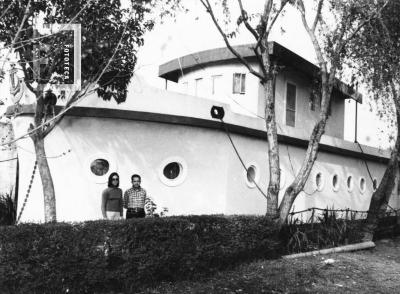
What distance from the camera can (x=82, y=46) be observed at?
725cm

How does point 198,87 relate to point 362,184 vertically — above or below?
above

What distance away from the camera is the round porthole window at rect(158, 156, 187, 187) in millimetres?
10211

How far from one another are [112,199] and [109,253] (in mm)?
2087

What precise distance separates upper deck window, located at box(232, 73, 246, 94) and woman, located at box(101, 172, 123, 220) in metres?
6.46

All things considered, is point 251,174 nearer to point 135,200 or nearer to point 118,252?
point 135,200

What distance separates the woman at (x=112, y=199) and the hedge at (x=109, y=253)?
1.65 metres

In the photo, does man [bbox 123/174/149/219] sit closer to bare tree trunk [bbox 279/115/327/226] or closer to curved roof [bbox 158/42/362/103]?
bare tree trunk [bbox 279/115/327/226]

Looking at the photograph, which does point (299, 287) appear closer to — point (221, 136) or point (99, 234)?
point (99, 234)

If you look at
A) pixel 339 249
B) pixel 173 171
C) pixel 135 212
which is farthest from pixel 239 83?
pixel 135 212

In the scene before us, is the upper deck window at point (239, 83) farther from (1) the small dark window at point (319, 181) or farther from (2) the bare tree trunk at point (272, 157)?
(2) the bare tree trunk at point (272, 157)

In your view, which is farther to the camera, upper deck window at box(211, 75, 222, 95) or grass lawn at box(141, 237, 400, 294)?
upper deck window at box(211, 75, 222, 95)

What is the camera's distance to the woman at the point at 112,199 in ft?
27.8

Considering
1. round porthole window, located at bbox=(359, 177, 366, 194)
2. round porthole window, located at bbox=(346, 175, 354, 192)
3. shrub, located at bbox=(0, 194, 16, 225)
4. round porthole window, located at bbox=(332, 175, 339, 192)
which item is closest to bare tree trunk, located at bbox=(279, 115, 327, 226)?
shrub, located at bbox=(0, 194, 16, 225)

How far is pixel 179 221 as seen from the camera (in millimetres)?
7312
